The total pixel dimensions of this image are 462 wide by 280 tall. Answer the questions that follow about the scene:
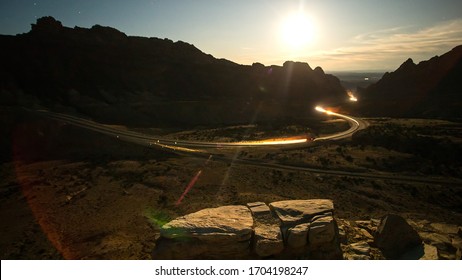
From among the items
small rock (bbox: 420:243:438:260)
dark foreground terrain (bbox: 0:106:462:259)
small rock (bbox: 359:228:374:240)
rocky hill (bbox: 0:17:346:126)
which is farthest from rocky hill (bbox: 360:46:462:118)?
small rock (bbox: 420:243:438:260)

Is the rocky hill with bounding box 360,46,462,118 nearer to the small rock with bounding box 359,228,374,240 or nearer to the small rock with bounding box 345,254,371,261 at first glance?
the small rock with bounding box 359,228,374,240

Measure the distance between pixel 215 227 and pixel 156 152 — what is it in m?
37.4

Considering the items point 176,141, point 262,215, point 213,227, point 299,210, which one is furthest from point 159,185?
point 176,141

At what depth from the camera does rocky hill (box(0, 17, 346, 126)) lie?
3243 inches

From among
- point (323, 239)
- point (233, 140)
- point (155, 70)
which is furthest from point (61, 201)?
point (155, 70)

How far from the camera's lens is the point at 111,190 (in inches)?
1208

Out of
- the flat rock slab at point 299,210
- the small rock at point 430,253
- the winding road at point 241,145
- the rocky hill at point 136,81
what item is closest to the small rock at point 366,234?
the small rock at point 430,253

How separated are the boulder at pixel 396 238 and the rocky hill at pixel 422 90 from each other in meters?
93.5

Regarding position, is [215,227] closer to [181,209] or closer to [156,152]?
[181,209]

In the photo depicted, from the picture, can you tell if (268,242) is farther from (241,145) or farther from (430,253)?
(241,145)

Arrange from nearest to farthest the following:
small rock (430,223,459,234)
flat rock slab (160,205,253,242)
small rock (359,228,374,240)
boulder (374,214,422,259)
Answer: flat rock slab (160,205,253,242) < boulder (374,214,422,259) < small rock (359,228,374,240) < small rock (430,223,459,234)

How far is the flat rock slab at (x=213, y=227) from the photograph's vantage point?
10852 millimetres

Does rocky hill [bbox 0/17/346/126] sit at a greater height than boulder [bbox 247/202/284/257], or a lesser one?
greater

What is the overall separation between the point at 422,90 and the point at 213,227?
14583 cm
